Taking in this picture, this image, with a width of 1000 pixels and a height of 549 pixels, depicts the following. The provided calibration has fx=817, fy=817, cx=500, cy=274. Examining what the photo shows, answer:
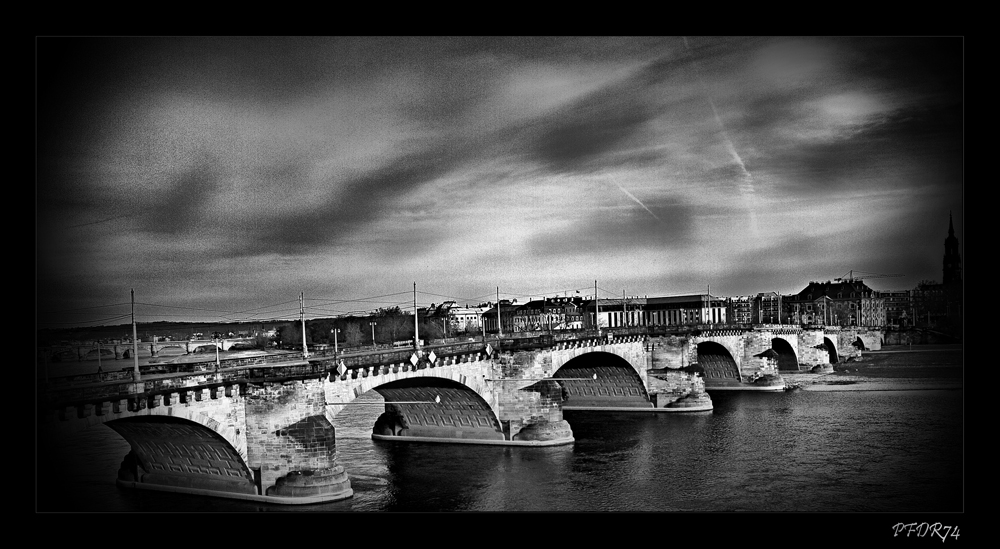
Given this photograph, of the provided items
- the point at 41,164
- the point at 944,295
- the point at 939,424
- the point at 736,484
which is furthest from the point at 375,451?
the point at 939,424

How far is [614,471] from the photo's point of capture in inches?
706

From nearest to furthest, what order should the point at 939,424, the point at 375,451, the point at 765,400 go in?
1. the point at 375,451
2. the point at 939,424
3. the point at 765,400

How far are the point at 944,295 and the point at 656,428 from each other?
30.7ft

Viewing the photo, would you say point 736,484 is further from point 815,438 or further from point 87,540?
point 87,540

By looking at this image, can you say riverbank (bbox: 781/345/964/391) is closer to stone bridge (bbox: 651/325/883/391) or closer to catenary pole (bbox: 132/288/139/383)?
stone bridge (bbox: 651/325/883/391)

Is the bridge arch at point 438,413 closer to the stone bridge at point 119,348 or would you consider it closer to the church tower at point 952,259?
the stone bridge at point 119,348

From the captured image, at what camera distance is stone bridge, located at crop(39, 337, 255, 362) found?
12.5 m

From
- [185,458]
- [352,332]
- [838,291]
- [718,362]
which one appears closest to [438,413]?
[352,332]

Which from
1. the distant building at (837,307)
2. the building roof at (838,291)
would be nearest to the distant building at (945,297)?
the building roof at (838,291)

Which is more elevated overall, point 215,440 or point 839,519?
point 215,440

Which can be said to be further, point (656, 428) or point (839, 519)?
point (656, 428)

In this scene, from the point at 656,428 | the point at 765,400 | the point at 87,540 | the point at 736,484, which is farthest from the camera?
the point at 765,400

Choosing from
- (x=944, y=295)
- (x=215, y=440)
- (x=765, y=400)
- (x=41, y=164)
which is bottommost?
(x=765, y=400)

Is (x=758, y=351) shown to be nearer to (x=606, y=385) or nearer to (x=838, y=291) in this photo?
(x=838, y=291)
